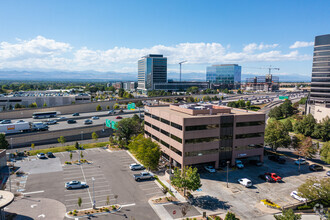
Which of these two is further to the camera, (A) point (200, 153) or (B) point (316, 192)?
(A) point (200, 153)

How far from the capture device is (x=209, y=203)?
39.6 m

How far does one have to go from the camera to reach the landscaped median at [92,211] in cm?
3516

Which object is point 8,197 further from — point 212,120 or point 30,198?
point 212,120

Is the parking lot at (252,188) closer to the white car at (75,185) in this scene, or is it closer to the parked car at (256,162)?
the parked car at (256,162)

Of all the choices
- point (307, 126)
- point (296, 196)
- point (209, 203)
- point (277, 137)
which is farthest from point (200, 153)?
point (307, 126)

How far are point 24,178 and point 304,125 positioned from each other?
8950 cm

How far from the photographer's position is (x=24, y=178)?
159 feet

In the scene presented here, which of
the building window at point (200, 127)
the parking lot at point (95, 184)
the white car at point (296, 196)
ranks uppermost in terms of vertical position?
the building window at point (200, 127)

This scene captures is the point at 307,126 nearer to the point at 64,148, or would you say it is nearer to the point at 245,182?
the point at 245,182

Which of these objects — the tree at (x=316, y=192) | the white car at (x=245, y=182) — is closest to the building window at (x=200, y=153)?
the white car at (x=245, y=182)

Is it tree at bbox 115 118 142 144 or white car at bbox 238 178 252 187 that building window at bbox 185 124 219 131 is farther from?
tree at bbox 115 118 142 144

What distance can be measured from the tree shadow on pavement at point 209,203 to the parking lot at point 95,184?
23.9ft

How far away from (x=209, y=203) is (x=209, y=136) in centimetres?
1673

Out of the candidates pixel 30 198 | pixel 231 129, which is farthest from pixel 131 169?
pixel 231 129
